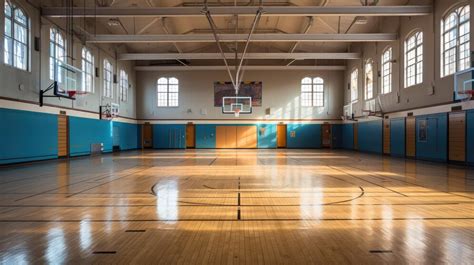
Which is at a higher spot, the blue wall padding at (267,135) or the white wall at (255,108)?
the white wall at (255,108)

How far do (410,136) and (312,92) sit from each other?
13.9 m

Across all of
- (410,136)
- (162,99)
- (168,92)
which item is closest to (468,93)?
(410,136)

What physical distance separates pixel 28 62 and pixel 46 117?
284cm

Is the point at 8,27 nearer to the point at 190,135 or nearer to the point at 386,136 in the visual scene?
the point at 190,135

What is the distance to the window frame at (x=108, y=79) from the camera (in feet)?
81.4

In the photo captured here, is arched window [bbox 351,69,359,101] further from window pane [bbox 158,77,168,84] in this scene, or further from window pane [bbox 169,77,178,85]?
window pane [bbox 158,77,168,84]

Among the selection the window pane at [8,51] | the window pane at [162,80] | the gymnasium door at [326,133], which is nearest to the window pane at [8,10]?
the window pane at [8,51]

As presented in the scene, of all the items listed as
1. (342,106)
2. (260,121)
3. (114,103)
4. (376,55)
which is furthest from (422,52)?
(114,103)


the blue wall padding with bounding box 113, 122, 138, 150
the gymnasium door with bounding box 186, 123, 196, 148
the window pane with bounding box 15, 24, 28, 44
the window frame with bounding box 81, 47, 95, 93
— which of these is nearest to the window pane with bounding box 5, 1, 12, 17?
the window pane with bounding box 15, 24, 28, 44

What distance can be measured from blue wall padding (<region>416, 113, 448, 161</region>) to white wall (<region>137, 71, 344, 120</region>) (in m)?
14.3

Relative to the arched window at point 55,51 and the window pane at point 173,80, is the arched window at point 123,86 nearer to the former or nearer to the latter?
the window pane at point 173,80

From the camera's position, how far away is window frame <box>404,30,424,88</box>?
59.1 feet

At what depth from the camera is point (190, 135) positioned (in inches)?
1313

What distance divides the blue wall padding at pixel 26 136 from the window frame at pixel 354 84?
21.5 m
